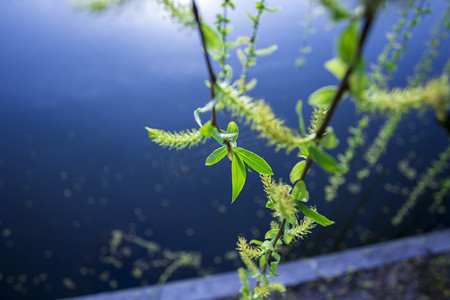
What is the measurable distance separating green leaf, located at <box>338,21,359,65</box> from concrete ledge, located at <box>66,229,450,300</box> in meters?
1.56

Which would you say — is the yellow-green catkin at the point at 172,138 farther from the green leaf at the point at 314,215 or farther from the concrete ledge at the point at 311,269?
the concrete ledge at the point at 311,269

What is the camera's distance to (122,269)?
1.74m

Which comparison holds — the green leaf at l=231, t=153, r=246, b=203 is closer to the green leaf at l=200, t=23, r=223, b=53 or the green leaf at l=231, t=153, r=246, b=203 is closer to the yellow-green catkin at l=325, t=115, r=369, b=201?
the green leaf at l=200, t=23, r=223, b=53

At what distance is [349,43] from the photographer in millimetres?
111

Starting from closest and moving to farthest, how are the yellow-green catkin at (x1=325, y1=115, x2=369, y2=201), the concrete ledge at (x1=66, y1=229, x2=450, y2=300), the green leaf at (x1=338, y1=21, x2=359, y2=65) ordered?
1. the green leaf at (x1=338, y1=21, x2=359, y2=65)
2. the yellow-green catkin at (x1=325, y1=115, x2=369, y2=201)
3. the concrete ledge at (x1=66, y1=229, x2=450, y2=300)

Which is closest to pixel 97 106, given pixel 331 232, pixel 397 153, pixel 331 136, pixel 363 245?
pixel 331 232

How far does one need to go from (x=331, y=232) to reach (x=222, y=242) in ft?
2.32

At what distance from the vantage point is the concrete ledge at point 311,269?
150 cm

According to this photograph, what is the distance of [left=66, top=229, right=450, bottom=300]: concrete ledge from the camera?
59.0 inches

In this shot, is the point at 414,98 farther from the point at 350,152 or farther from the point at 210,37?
the point at 350,152

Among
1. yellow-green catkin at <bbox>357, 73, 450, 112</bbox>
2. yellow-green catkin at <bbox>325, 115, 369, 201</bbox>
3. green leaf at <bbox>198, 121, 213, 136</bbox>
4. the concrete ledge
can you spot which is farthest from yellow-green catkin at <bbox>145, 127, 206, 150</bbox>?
the concrete ledge

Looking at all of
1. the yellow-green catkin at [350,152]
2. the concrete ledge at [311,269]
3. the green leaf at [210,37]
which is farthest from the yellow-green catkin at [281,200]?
the concrete ledge at [311,269]

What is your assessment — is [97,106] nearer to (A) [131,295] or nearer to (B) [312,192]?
(A) [131,295]

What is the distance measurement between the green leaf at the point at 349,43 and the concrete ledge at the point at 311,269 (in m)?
1.56
